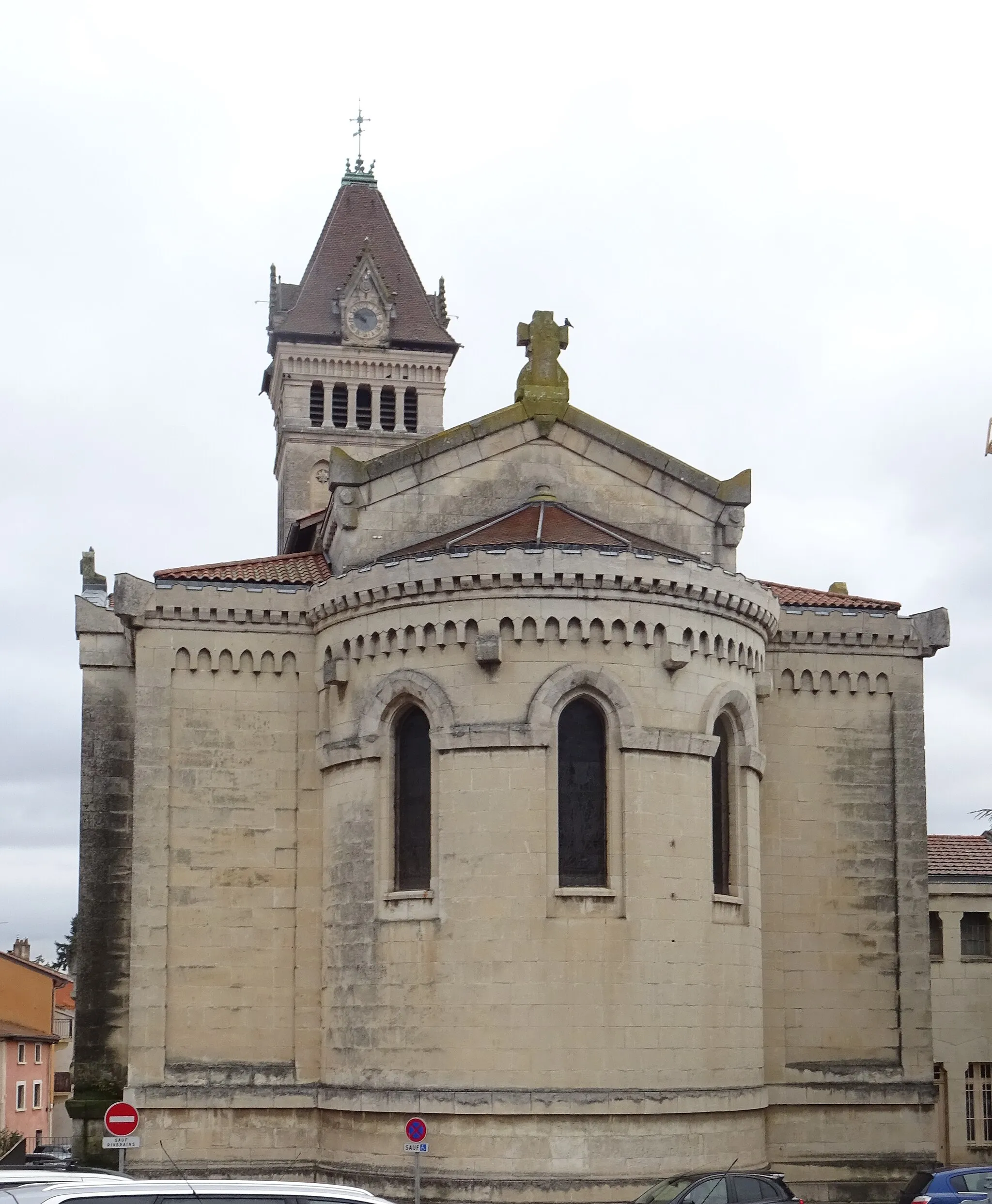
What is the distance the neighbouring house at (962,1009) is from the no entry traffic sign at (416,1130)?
14691mm

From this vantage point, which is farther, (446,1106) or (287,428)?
(287,428)

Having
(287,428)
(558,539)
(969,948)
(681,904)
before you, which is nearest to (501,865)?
(681,904)

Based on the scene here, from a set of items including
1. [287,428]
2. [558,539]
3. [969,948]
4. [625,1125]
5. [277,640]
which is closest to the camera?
[625,1125]

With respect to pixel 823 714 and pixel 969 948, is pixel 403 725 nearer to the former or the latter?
pixel 823 714

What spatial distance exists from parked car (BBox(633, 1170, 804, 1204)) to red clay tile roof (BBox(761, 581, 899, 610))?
11.9 meters

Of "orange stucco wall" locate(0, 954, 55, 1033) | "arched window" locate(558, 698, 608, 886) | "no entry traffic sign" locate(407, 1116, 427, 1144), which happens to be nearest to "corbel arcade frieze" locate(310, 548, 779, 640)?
"arched window" locate(558, 698, 608, 886)

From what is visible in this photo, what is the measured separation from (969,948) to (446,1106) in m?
Answer: 14.7

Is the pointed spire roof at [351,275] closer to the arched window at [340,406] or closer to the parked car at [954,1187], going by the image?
the arched window at [340,406]

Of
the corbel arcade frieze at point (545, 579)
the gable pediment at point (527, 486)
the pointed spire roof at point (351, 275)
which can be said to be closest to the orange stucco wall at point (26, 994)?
the pointed spire roof at point (351, 275)

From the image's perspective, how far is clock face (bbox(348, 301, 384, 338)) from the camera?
65250 mm

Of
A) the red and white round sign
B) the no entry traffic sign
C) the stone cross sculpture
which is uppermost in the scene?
the stone cross sculpture

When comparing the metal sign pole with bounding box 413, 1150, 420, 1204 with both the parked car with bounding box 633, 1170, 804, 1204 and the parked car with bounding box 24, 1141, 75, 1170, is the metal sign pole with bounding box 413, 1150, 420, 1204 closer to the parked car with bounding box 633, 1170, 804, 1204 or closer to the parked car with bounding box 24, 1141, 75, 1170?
the parked car with bounding box 633, 1170, 804, 1204

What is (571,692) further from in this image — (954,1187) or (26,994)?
(26,994)

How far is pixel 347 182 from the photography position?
68.2 metres
